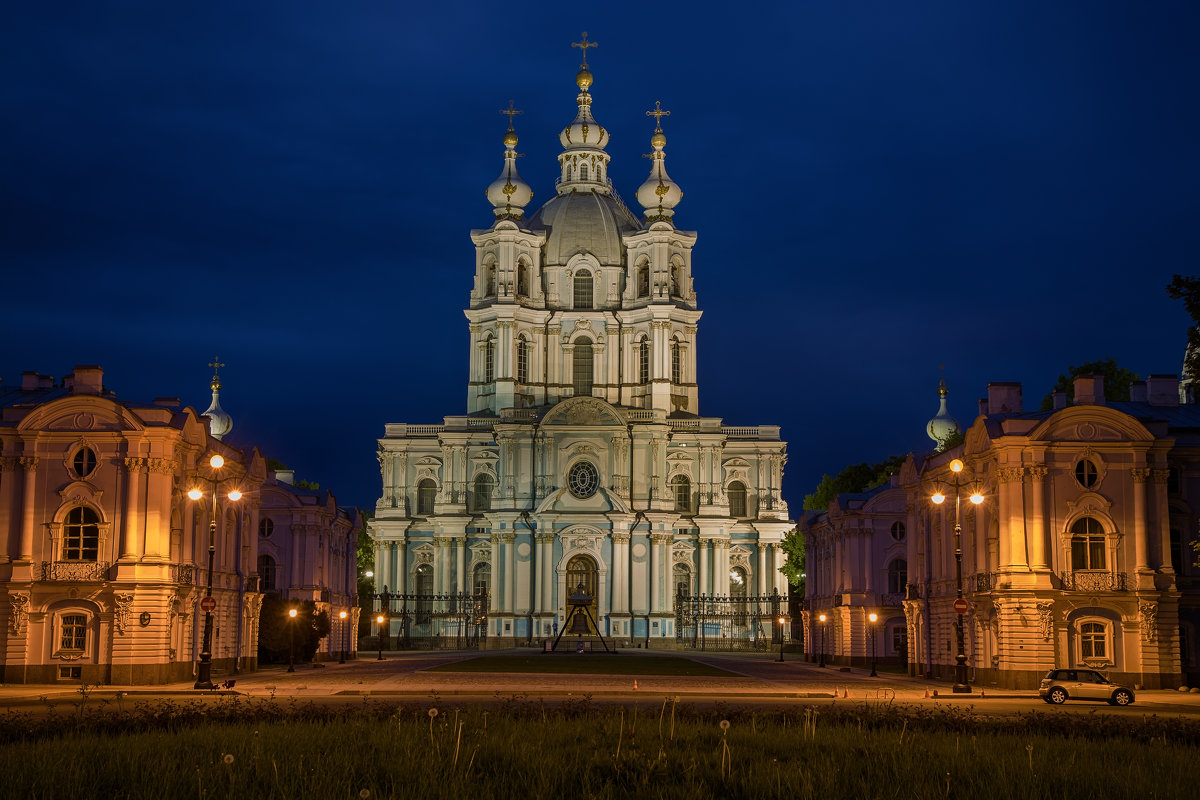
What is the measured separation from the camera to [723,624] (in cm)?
11100

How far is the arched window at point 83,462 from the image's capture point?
171ft

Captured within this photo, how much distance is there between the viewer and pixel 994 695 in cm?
4734

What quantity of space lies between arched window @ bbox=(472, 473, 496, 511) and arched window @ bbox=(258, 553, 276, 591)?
40.7 m

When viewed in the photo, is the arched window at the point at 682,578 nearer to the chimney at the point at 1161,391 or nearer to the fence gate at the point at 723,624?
the fence gate at the point at 723,624

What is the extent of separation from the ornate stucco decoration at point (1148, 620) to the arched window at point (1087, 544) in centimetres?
204

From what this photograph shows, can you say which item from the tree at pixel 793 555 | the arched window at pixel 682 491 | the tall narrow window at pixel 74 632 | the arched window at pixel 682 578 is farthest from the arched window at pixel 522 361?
the tall narrow window at pixel 74 632

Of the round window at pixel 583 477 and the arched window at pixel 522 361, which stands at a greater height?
the arched window at pixel 522 361

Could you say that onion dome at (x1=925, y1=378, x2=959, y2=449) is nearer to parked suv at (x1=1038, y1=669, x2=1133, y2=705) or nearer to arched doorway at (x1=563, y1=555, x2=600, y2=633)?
arched doorway at (x1=563, y1=555, x2=600, y2=633)

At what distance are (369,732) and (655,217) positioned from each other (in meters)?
104

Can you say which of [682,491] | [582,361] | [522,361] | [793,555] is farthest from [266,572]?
[582,361]

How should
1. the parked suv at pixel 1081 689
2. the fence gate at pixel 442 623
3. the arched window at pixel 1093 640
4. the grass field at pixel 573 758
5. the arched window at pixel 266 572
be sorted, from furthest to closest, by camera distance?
the fence gate at pixel 442 623 → the arched window at pixel 266 572 → the arched window at pixel 1093 640 → the parked suv at pixel 1081 689 → the grass field at pixel 573 758

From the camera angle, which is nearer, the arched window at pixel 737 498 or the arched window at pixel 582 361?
the arched window at pixel 737 498

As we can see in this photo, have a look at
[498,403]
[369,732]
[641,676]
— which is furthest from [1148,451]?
[498,403]

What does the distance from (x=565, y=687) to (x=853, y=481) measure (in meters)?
73.5
